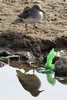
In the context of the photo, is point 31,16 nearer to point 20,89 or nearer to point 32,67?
point 32,67

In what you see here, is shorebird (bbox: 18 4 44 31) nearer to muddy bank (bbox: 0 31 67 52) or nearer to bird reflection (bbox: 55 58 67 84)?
muddy bank (bbox: 0 31 67 52)

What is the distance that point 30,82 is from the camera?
10898 millimetres

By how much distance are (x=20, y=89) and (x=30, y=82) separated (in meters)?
0.41

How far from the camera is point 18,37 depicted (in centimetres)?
1262

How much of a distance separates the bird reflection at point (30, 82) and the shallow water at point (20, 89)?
8 cm

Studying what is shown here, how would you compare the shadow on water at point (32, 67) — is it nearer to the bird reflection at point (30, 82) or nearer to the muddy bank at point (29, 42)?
the bird reflection at point (30, 82)

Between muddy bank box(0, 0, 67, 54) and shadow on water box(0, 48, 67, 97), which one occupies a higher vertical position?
muddy bank box(0, 0, 67, 54)

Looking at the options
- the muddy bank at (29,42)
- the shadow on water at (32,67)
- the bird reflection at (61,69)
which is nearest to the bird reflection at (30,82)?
the shadow on water at (32,67)

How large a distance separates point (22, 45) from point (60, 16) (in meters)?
2.19

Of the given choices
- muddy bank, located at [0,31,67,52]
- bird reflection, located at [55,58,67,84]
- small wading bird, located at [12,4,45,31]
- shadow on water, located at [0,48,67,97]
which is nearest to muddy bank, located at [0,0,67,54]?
muddy bank, located at [0,31,67,52]

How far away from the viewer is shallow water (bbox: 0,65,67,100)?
33.2 ft

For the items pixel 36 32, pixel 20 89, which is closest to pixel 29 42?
pixel 36 32

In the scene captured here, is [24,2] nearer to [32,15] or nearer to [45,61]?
[32,15]

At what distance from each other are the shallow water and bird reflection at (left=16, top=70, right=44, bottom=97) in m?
0.08
